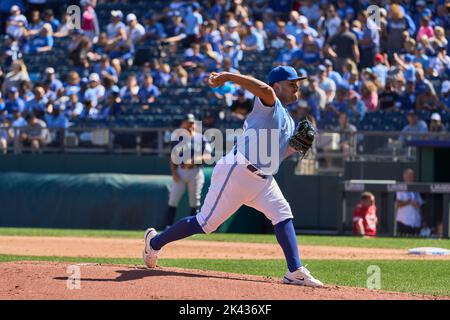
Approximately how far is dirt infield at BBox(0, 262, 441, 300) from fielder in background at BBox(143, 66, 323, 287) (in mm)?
428

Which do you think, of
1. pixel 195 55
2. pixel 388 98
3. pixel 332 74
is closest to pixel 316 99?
pixel 332 74

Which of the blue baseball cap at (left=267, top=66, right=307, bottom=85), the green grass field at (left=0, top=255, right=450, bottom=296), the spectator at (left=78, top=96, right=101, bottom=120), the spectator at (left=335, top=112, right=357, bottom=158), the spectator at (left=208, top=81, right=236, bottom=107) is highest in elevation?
the spectator at (left=208, top=81, right=236, bottom=107)

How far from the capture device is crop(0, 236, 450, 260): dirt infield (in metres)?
12.7

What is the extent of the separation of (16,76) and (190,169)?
7686 mm

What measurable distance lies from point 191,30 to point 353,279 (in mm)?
13709

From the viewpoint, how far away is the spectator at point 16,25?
81.6 feet

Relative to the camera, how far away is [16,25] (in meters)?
24.9

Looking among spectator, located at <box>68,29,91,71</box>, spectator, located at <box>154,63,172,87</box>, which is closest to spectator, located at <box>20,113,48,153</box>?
spectator, located at <box>154,63,172,87</box>

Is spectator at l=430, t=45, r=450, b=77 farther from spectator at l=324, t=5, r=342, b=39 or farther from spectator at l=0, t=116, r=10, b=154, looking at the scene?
spectator at l=0, t=116, r=10, b=154

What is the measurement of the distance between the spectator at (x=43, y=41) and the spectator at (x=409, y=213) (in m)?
10.8

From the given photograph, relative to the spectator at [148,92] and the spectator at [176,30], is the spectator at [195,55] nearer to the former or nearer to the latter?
the spectator at [176,30]

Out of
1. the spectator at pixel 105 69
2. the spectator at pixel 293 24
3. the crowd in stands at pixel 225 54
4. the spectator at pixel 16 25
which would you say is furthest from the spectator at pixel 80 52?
the spectator at pixel 293 24
